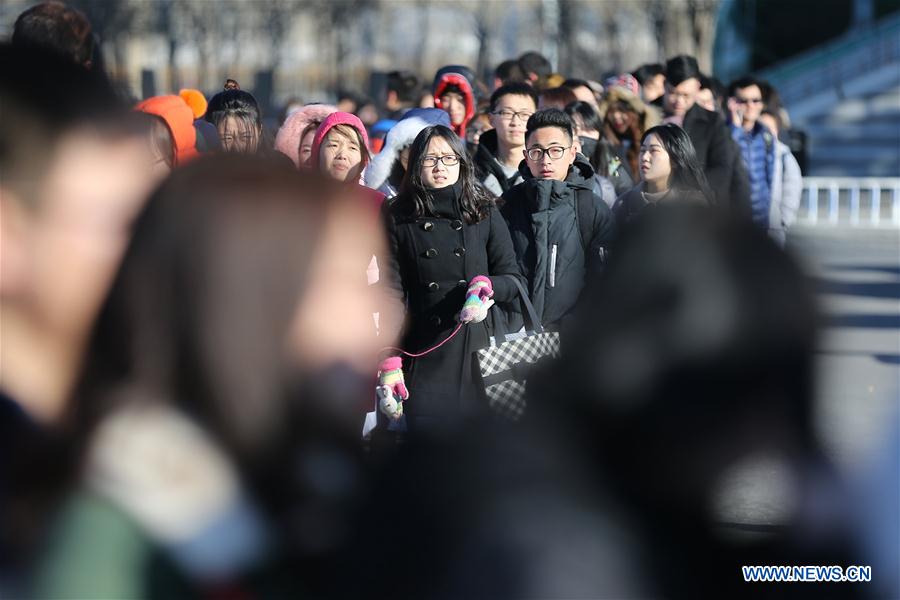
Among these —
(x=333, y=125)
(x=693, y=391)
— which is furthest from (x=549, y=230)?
(x=693, y=391)

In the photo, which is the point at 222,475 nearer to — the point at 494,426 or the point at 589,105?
the point at 494,426

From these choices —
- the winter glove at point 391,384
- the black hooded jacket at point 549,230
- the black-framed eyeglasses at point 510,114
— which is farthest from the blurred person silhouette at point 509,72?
the winter glove at point 391,384

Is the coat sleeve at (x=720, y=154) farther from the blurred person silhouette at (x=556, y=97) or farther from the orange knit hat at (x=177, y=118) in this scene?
the orange knit hat at (x=177, y=118)

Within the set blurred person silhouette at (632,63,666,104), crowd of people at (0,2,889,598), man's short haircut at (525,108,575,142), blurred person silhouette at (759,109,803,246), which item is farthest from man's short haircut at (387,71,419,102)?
crowd of people at (0,2,889,598)

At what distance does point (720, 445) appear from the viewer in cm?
157

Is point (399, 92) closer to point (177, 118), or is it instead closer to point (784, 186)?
point (784, 186)

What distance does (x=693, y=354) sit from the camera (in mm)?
1521

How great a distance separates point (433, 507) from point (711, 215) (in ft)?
1.38

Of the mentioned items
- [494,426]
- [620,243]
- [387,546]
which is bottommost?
[387,546]

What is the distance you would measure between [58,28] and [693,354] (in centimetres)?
336

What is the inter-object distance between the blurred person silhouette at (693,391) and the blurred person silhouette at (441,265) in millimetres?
4078

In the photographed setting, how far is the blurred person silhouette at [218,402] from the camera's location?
168cm

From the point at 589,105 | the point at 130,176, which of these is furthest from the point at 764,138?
the point at 130,176

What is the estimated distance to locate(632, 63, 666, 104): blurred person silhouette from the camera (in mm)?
12992
